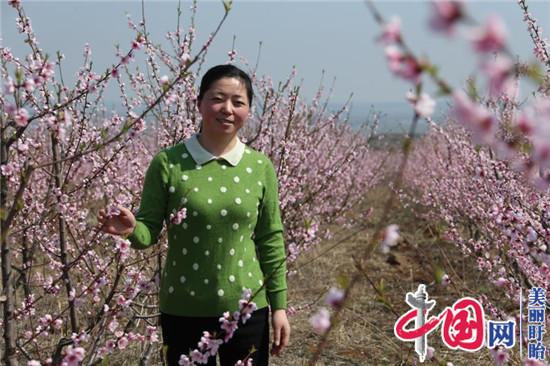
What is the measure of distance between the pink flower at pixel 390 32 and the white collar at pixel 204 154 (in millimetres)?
1550

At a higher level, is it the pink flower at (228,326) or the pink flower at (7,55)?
the pink flower at (7,55)

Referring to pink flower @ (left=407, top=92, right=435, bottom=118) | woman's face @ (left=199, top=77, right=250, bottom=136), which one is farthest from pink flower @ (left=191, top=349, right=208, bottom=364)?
pink flower @ (left=407, top=92, right=435, bottom=118)

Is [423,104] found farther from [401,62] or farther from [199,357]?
[199,357]

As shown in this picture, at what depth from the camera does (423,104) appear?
0.91m

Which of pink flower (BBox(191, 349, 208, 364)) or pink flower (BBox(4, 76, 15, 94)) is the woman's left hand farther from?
pink flower (BBox(4, 76, 15, 94))

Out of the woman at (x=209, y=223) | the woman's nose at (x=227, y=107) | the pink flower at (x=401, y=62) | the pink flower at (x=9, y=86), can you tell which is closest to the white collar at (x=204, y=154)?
the woman at (x=209, y=223)

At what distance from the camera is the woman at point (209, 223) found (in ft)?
7.29

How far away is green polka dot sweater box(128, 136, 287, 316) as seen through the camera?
7.27 ft

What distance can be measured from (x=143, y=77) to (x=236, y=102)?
2084mm

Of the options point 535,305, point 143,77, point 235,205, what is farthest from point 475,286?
point 235,205

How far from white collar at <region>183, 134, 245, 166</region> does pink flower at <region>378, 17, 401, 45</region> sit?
1550 millimetres

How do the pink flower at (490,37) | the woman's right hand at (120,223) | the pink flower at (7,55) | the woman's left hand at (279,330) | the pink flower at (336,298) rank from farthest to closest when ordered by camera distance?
the pink flower at (7,55), the woman's left hand at (279,330), the woman's right hand at (120,223), the pink flower at (336,298), the pink flower at (490,37)

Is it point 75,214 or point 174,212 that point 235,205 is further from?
point 75,214

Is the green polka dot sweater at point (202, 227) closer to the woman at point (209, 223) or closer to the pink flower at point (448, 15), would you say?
the woman at point (209, 223)
